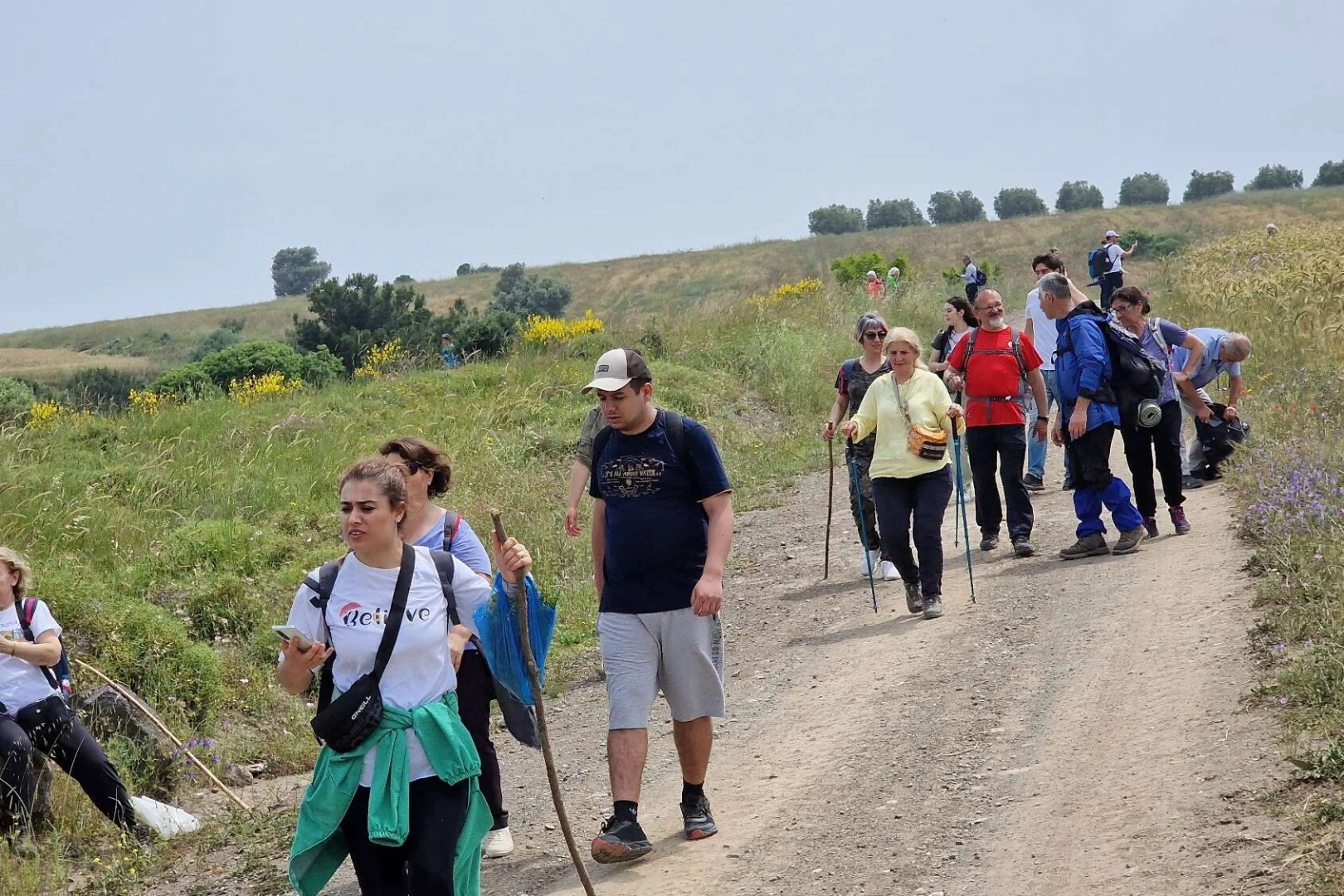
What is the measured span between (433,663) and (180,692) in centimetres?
575

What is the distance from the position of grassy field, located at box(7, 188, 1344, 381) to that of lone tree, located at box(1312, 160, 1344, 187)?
1474 centimetres

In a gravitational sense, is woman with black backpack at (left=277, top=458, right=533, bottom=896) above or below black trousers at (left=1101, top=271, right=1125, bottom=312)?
below

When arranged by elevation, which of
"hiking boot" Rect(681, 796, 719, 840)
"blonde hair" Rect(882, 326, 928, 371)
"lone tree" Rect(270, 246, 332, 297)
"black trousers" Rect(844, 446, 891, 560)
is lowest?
"hiking boot" Rect(681, 796, 719, 840)

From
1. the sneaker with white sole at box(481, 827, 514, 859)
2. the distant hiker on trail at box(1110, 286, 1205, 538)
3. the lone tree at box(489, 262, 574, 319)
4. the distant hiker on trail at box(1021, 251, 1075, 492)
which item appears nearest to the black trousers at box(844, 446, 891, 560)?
the distant hiker on trail at box(1110, 286, 1205, 538)

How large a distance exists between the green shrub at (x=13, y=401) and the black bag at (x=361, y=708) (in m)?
14.3

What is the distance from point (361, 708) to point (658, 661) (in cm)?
190

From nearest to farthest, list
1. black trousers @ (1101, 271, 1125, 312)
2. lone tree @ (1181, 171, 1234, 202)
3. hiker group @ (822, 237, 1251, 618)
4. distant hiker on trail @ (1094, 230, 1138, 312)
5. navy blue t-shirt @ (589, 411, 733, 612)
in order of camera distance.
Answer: navy blue t-shirt @ (589, 411, 733, 612) → hiker group @ (822, 237, 1251, 618) → distant hiker on trail @ (1094, 230, 1138, 312) → black trousers @ (1101, 271, 1125, 312) → lone tree @ (1181, 171, 1234, 202)

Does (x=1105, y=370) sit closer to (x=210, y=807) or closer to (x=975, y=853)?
(x=975, y=853)

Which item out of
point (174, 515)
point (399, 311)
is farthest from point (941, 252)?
point (174, 515)

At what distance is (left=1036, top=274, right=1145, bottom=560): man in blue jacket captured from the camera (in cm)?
1027

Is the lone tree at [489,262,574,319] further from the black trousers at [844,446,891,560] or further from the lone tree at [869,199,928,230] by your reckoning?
the black trousers at [844,446,891,560]

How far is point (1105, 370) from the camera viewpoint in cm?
1030

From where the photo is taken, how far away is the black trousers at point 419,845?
14.4 ft

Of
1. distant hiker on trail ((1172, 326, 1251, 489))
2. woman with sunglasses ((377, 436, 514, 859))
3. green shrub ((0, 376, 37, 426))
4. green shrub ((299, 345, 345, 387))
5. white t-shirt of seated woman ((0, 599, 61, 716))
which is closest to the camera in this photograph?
woman with sunglasses ((377, 436, 514, 859))
